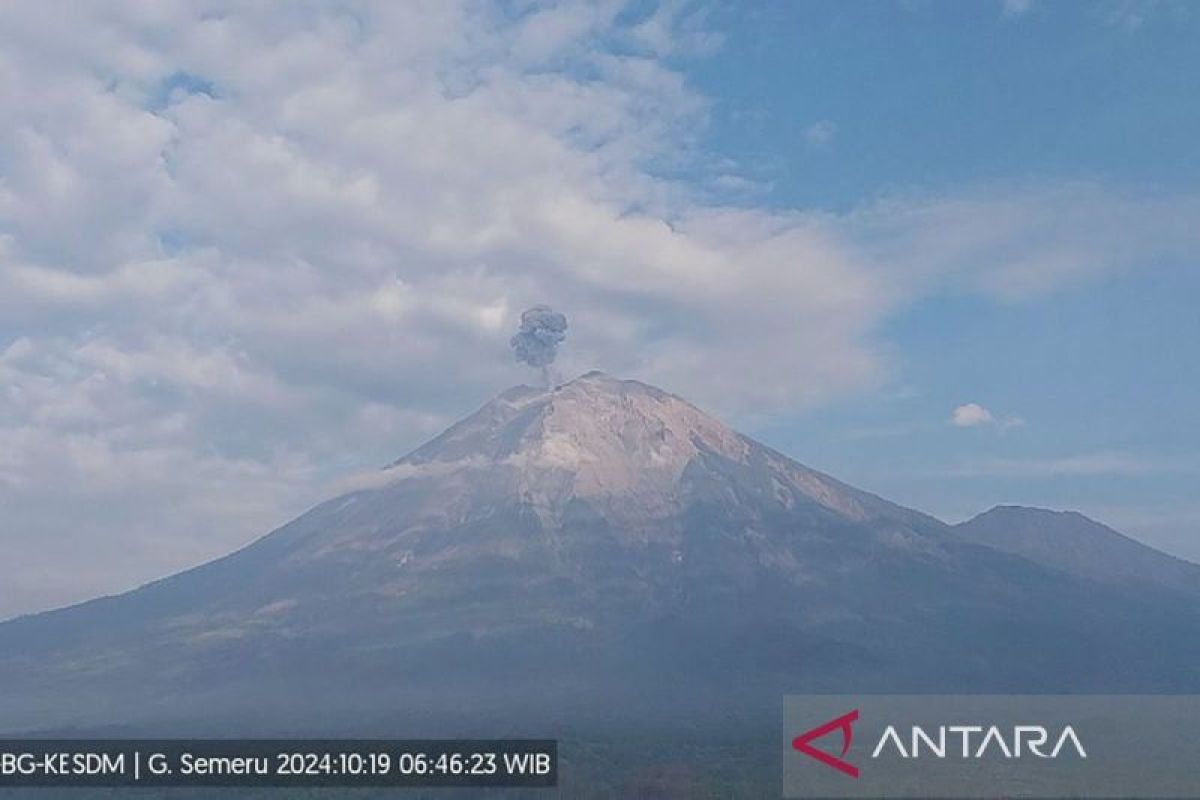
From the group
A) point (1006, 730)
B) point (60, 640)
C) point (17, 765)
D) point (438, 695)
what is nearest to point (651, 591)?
point (438, 695)

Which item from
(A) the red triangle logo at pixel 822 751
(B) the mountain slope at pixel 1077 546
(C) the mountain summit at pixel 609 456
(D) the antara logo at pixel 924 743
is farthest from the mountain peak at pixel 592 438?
(A) the red triangle logo at pixel 822 751

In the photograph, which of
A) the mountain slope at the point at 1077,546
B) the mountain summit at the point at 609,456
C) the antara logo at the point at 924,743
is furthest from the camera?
the mountain slope at the point at 1077,546

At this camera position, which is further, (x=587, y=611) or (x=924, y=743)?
(x=587, y=611)

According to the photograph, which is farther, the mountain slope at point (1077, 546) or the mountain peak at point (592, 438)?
the mountain slope at point (1077, 546)

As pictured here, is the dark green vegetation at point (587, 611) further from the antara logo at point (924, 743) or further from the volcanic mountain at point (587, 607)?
the antara logo at point (924, 743)

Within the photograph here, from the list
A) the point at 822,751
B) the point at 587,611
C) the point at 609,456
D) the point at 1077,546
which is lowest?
the point at 822,751

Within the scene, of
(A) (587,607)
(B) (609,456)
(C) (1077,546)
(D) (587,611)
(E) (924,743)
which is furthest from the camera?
(C) (1077,546)

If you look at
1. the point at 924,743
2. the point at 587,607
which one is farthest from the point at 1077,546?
the point at 924,743

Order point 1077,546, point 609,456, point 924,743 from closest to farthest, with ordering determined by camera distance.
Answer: point 924,743 < point 609,456 < point 1077,546

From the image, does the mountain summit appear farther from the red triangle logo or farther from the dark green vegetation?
the red triangle logo

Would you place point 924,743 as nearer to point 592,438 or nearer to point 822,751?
point 822,751
